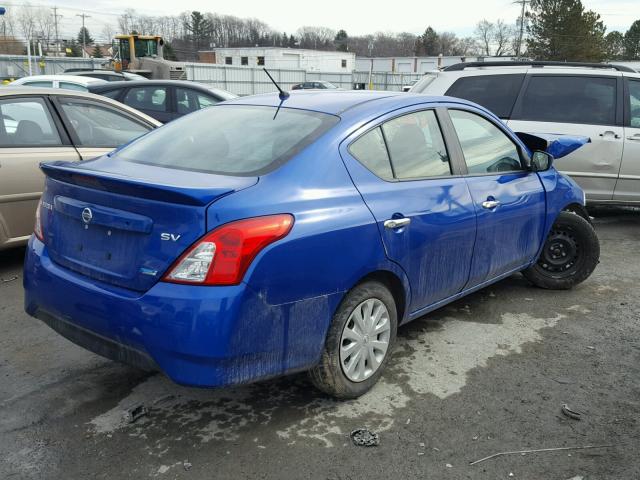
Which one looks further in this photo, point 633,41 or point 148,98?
point 633,41

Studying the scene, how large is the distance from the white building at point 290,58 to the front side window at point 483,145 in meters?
73.0

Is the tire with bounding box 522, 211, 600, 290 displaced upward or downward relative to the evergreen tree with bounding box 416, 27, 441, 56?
downward

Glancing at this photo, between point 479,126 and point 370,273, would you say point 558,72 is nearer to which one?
point 479,126

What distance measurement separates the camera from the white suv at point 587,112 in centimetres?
695

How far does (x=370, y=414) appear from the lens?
310 cm

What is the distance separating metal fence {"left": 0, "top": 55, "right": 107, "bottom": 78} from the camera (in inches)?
1211

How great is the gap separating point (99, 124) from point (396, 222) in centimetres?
382

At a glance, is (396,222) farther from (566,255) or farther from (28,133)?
(28,133)

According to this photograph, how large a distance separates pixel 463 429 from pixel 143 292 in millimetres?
1673

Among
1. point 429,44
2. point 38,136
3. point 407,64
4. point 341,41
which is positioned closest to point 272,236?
point 38,136

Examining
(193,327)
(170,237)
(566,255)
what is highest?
(170,237)

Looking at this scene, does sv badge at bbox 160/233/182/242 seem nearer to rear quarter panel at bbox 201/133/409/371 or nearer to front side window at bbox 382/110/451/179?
rear quarter panel at bbox 201/133/409/371

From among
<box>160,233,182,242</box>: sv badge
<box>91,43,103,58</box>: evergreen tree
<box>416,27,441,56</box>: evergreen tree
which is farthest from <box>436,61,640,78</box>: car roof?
<box>416,27,441,56</box>: evergreen tree

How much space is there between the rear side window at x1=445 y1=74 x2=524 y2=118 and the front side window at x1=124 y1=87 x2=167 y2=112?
5395 mm
